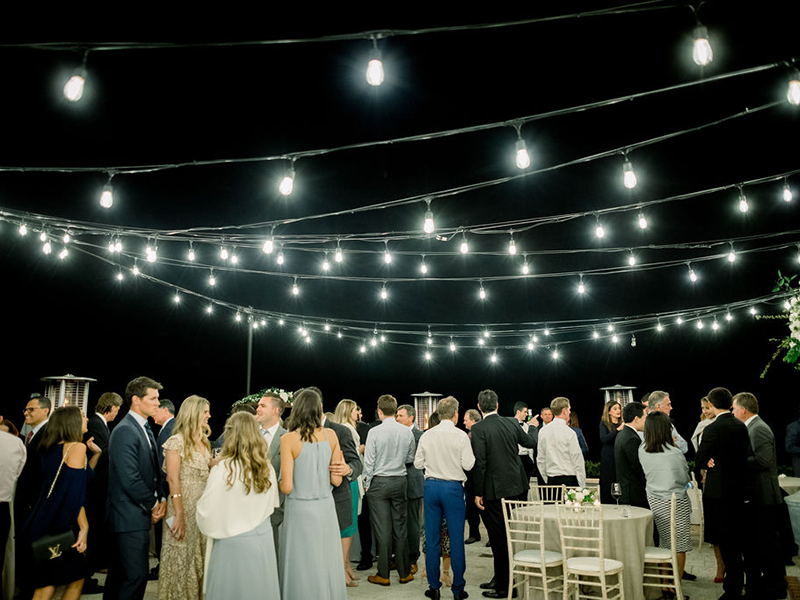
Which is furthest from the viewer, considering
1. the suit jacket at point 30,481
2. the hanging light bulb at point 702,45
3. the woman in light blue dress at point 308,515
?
the suit jacket at point 30,481

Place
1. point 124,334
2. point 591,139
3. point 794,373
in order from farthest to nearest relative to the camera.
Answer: point 794,373, point 124,334, point 591,139

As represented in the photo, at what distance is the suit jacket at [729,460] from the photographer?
475 centimetres

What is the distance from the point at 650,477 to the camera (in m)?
5.27

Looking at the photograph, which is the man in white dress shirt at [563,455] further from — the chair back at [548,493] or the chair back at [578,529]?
the chair back at [578,529]

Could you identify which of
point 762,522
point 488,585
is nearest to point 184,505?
point 488,585

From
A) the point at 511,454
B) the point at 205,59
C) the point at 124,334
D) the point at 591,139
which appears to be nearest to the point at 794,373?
the point at 591,139

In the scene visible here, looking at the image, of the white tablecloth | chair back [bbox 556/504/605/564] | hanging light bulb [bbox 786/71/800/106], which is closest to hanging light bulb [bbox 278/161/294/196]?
chair back [bbox 556/504/605/564]

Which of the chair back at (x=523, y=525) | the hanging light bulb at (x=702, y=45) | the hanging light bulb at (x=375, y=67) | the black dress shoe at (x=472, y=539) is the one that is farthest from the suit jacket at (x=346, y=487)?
the hanging light bulb at (x=702, y=45)

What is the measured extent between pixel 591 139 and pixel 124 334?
8789 mm

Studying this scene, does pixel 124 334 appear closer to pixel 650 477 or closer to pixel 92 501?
pixel 92 501

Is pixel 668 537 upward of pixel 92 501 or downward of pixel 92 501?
downward

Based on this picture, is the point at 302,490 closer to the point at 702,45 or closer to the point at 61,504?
the point at 61,504

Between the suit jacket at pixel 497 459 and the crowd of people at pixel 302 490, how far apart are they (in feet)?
0.04

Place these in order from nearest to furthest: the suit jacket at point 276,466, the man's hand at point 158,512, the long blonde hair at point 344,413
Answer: the man's hand at point 158,512, the suit jacket at point 276,466, the long blonde hair at point 344,413
